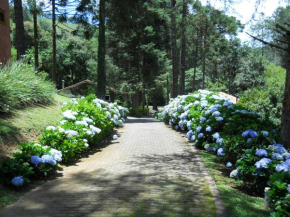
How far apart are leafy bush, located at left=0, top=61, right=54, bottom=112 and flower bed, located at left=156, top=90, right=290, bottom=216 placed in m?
5.23

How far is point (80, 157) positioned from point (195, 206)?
4272mm

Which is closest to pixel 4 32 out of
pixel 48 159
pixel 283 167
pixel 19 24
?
pixel 19 24

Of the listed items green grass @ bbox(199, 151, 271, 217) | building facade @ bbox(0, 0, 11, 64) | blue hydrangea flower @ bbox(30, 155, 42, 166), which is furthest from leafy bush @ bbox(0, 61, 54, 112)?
green grass @ bbox(199, 151, 271, 217)

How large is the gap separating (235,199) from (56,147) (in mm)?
4103

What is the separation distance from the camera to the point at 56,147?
641cm

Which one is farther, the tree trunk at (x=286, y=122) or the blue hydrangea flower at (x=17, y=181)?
the tree trunk at (x=286, y=122)

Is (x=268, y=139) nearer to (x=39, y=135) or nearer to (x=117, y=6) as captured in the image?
(x=39, y=135)

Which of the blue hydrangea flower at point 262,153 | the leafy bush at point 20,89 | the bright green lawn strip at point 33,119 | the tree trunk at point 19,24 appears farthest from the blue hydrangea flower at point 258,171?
the tree trunk at point 19,24

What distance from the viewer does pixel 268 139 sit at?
5.30m

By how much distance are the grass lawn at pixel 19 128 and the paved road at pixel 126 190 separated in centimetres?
27

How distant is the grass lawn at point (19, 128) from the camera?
14.9 feet

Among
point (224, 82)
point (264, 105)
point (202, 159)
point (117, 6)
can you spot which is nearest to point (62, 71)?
point (224, 82)

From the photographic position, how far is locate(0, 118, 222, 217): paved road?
12.9 ft

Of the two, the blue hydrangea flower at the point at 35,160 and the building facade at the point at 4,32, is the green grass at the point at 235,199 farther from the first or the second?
the building facade at the point at 4,32
